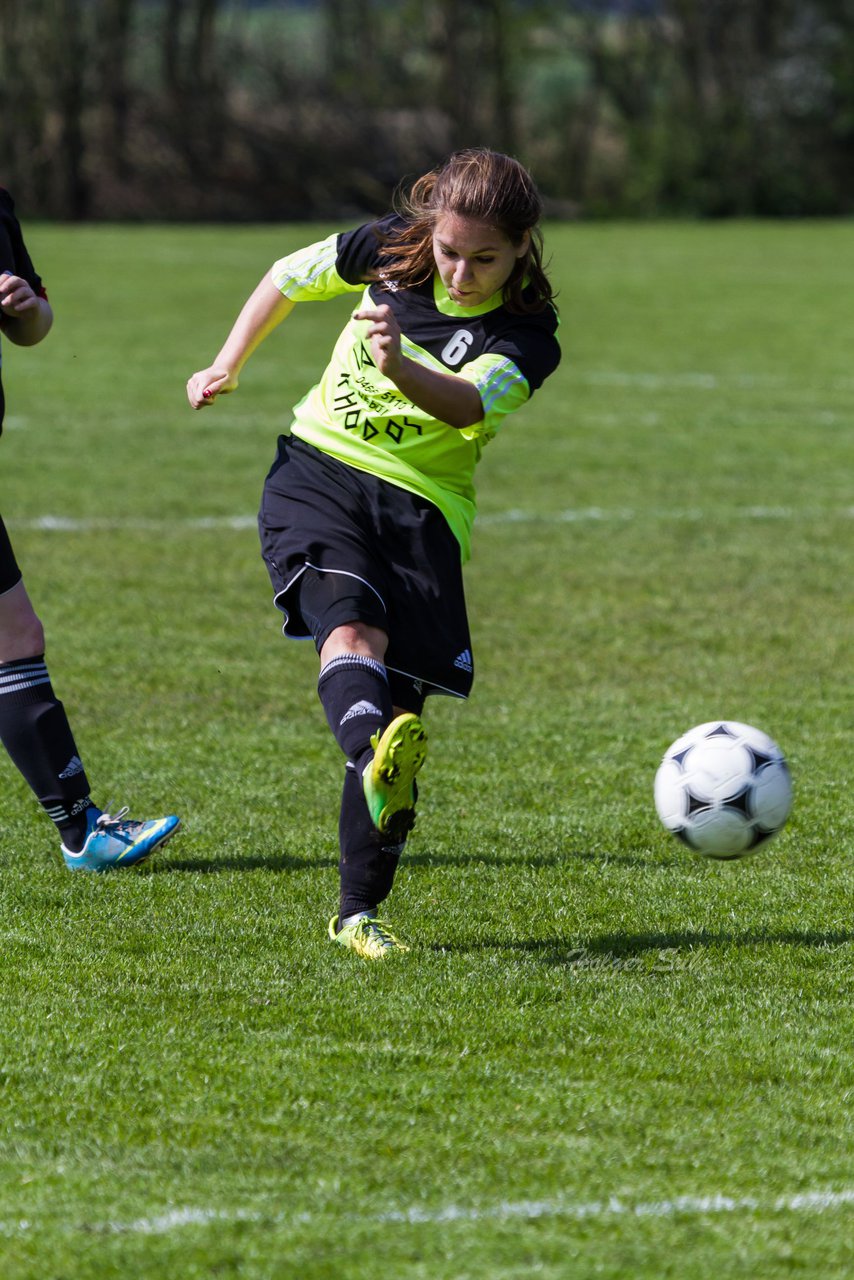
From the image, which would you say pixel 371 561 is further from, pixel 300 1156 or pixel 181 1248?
pixel 181 1248

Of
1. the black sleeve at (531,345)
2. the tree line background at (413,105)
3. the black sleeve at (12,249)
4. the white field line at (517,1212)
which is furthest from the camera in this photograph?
the tree line background at (413,105)

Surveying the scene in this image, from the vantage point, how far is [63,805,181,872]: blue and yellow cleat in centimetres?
452

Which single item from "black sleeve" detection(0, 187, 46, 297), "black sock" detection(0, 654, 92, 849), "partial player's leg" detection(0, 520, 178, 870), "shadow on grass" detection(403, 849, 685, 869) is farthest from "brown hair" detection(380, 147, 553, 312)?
"shadow on grass" detection(403, 849, 685, 869)

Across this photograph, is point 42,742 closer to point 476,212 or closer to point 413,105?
point 476,212

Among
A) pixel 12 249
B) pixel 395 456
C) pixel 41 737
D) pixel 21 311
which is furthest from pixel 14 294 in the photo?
pixel 41 737

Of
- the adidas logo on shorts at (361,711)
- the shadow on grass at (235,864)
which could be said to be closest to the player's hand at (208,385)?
the adidas logo on shorts at (361,711)

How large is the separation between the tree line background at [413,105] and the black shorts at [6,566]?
96.5 feet

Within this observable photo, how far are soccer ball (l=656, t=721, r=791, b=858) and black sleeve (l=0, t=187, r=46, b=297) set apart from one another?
2.02m

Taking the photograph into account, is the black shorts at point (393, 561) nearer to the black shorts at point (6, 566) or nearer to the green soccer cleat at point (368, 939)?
the green soccer cleat at point (368, 939)

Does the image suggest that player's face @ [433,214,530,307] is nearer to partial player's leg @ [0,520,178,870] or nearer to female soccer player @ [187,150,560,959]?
female soccer player @ [187,150,560,959]

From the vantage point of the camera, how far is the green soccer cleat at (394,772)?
11.7 ft

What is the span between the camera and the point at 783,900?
4.41 meters

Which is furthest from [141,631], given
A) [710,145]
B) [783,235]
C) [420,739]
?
[710,145]

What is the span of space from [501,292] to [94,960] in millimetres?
1757
